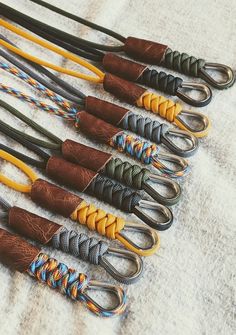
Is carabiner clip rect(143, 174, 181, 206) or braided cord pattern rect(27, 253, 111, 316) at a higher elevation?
carabiner clip rect(143, 174, 181, 206)

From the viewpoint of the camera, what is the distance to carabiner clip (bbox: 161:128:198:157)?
730 mm

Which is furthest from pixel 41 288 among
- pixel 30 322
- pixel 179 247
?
pixel 179 247

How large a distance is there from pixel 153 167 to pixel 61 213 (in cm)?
14

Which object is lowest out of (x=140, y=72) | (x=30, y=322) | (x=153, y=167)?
(x=30, y=322)

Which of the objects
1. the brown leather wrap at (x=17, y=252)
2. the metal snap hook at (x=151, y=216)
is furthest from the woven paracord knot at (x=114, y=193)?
the brown leather wrap at (x=17, y=252)

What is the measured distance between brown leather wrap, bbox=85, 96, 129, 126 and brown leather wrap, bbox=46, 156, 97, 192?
0.09 meters

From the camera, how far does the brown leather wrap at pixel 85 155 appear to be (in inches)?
28.1

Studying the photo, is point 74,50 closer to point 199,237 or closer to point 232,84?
point 232,84

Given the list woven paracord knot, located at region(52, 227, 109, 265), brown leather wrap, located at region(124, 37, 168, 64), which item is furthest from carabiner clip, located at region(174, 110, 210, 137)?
woven paracord knot, located at region(52, 227, 109, 265)

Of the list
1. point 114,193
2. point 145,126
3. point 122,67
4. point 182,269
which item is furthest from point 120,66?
point 182,269

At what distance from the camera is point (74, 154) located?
73 centimetres

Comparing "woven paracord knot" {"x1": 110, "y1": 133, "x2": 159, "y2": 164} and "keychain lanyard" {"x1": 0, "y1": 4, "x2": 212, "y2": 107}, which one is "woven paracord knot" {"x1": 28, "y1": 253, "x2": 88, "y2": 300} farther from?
"keychain lanyard" {"x1": 0, "y1": 4, "x2": 212, "y2": 107}

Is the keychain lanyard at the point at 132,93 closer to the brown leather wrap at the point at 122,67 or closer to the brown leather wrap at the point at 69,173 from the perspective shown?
the brown leather wrap at the point at 122,67

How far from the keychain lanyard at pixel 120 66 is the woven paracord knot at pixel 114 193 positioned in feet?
0.58
